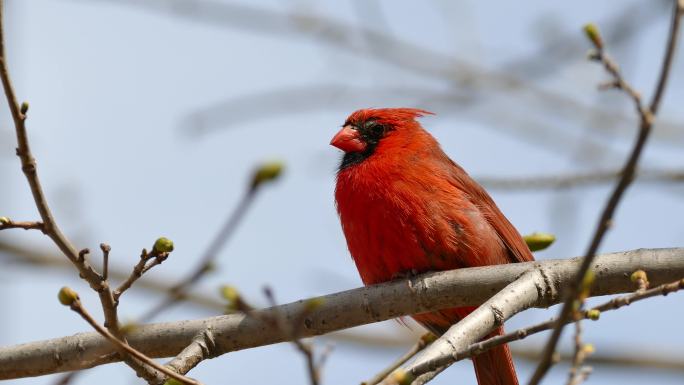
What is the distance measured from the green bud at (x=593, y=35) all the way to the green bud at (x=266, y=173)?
101 cm

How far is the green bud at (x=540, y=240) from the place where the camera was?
3522 millimetres

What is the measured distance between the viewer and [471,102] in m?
5.50

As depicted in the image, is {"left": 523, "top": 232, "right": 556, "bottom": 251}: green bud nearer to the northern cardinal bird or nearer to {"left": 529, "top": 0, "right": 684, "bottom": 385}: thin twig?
the northern cardinal bird

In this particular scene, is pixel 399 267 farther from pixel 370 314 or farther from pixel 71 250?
pixel 71 250

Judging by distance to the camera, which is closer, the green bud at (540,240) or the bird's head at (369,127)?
the green bud at (540,240)

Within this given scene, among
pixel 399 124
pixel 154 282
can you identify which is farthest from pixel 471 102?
pixel 154 282

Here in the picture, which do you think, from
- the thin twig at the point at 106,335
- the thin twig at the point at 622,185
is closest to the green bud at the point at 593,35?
the thin twig at the point at 622,185

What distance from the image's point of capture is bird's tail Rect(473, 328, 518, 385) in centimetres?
414

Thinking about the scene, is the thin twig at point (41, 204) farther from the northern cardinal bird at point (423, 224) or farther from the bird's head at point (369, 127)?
the bird's head at point (369, 127)

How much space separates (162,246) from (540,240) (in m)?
1.61

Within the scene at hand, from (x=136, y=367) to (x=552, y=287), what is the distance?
136cm

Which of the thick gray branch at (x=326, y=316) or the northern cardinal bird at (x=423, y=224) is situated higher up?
the northern cardinal bird at (x=423, y=224)

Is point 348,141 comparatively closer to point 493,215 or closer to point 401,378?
Answer: point 493,215

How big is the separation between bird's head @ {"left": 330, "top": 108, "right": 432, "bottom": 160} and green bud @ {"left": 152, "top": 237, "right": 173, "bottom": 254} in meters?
2.28
